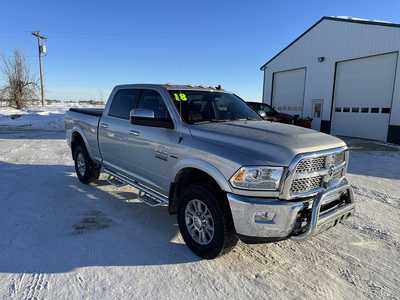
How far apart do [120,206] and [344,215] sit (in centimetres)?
332

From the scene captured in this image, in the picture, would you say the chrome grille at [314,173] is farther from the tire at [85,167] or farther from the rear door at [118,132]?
the tire at [85,167]

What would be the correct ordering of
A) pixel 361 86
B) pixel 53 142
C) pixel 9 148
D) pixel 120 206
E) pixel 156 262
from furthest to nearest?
pixel 361 86 < pixel 53 142 < pixel 9 148 < pixel 120 206 < pixel 156 262

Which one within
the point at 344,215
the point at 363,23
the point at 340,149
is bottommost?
the point at 344,215

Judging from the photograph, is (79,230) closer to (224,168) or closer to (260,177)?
(224,168)

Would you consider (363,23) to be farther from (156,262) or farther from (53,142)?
(156,262)

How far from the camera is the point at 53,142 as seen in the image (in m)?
12.1

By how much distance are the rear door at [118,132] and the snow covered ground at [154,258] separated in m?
0.71

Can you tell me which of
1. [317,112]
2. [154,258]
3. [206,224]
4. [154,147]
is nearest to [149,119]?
[154,147]

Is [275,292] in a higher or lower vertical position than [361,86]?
lower

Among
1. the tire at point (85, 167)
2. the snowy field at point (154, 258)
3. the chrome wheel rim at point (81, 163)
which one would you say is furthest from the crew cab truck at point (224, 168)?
the chrome wheel rim at point (81, 163)

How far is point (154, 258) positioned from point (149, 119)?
5.58 ft

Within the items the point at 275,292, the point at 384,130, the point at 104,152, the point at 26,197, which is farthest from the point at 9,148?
the point at 384,130

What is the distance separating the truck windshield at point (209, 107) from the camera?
397 cm

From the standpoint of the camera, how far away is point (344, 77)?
16641 mm
